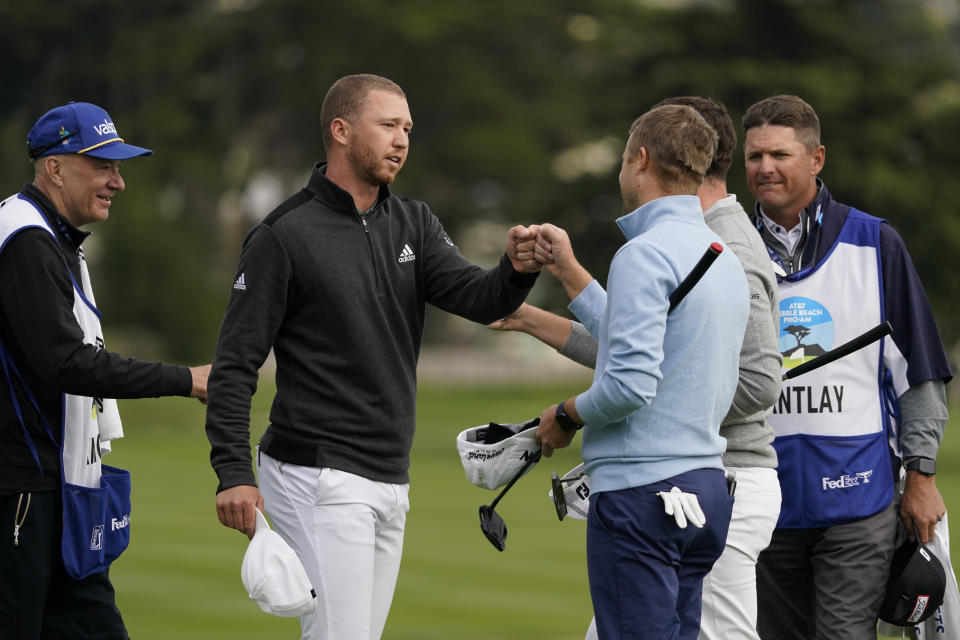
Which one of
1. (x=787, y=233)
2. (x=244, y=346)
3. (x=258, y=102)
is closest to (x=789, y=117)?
(x=787, y=233)

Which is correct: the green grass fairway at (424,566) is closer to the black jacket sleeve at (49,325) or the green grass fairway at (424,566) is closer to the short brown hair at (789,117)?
the short brown hair at (789,117)

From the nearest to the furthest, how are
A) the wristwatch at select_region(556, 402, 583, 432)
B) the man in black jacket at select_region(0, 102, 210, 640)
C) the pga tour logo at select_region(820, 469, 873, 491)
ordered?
the wristwatch at select_region(556, 402, 583, 432)
the man in black jacket at select_region(0, 102, 210, 640)
the pga tour logo at select_region(820, 469, 873, 491)

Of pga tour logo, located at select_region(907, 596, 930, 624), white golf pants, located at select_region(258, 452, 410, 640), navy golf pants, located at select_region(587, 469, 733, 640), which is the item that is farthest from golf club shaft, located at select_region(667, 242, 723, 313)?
pga tour logo, located at select_region(907, 596, 930, 624)

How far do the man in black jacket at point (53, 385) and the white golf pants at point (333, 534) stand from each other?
466mm

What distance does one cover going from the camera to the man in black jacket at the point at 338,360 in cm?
489

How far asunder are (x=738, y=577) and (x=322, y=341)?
1569 millimetres

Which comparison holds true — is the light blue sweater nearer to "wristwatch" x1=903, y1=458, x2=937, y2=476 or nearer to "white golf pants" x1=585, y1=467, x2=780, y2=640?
"white golf pants" x1=585, y1=467, x2=780, y2=640

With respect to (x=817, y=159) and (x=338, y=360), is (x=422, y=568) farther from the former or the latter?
(x=338, y=360)

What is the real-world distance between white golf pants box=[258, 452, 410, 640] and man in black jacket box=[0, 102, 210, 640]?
0.47 m

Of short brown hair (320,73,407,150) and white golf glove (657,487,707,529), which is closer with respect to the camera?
white golf glove (657,487,707,529)

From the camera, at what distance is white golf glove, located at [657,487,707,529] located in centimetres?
436

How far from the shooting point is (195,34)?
141ft

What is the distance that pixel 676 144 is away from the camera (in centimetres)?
452

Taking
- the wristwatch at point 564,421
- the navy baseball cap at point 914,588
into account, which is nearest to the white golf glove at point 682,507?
the wristwatch at point 564,421
